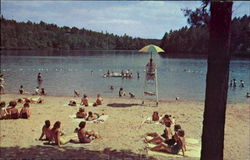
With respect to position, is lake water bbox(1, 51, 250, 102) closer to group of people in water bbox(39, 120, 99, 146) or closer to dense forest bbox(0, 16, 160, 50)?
group of people in water bbox(39, 120, 99, 146)

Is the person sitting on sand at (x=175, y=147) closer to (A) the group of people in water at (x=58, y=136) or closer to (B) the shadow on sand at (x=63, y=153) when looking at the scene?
Answer: (B) the shadow on sand at (x=63, y=153)

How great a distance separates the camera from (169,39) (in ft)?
367

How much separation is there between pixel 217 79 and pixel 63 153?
4.38 meters

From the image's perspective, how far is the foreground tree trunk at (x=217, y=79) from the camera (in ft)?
15.2

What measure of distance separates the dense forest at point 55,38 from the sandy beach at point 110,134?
92.1 metres

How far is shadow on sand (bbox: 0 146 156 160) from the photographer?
6910 millimetres

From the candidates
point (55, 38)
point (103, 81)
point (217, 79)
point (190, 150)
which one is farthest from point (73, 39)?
point (217, 79)

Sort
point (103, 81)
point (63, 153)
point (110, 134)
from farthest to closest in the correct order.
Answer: point (103, 81) → point (110, 134) → point (63, 153)

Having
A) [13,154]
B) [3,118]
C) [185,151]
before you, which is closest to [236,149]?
[185,151]

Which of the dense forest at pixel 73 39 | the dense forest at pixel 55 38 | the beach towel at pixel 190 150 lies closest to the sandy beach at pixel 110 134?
the beach towel at pixel 190 150

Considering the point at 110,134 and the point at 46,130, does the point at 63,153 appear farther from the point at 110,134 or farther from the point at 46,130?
the point at 110,134

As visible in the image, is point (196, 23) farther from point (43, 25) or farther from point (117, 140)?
point (43, 25)

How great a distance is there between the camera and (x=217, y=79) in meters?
4.75

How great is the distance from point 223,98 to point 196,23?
5.21 ft
